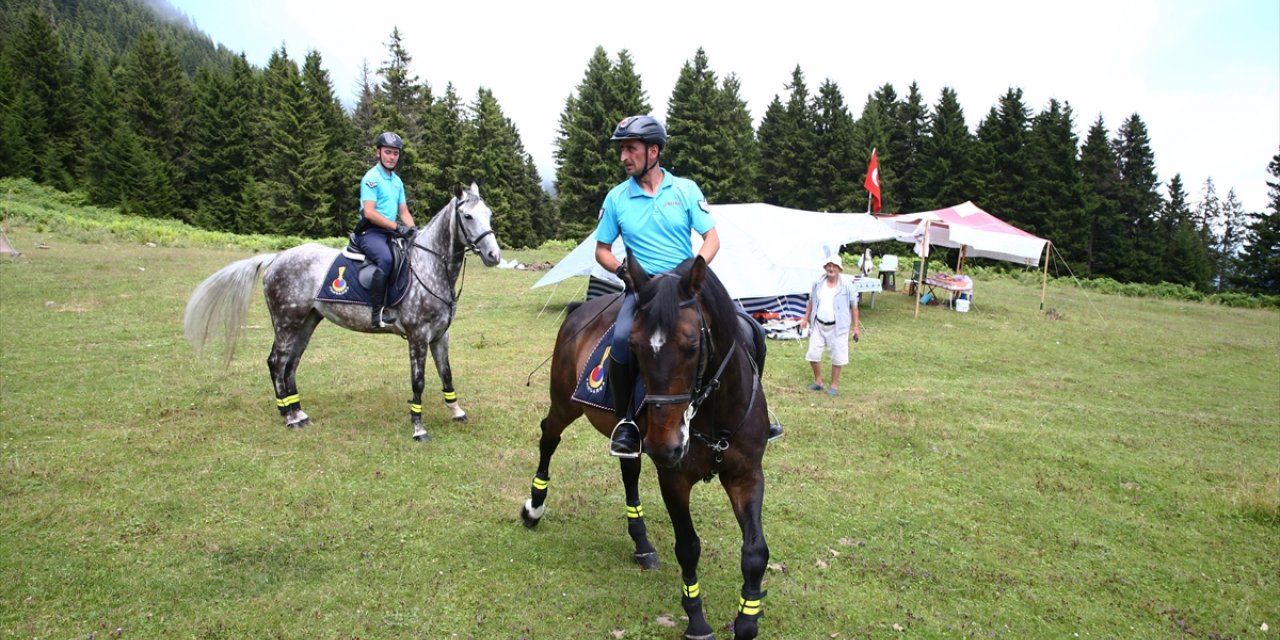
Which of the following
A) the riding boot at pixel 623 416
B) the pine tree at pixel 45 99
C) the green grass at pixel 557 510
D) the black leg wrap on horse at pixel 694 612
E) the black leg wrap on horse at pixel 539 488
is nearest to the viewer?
the riding boot at pixel 623 416

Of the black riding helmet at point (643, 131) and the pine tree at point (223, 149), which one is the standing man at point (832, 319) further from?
the pine tree at point (223, 149)

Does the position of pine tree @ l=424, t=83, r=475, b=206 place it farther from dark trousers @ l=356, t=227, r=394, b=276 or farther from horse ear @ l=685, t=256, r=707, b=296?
horse ear @ l=685, t=256, r=707, b=296

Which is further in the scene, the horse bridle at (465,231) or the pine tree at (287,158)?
the pine tree at (287,158)

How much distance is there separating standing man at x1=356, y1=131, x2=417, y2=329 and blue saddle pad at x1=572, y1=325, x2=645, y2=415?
149 inches

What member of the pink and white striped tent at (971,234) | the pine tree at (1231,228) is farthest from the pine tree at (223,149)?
the pine tree at (1231,228)

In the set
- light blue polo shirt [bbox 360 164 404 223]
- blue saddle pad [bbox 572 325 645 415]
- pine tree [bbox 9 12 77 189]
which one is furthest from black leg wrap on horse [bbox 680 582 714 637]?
pine tree [bbox 9 12 77 189]

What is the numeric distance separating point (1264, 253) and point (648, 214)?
44.8 metres

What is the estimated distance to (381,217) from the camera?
713 centimetres

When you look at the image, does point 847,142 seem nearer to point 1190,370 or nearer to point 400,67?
point 400,67

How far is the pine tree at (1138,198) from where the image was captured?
44.8 m

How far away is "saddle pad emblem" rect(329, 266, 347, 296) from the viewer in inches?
292

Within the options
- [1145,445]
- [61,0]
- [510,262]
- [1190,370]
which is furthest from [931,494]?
[61,0]

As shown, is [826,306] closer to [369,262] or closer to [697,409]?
[369,262]

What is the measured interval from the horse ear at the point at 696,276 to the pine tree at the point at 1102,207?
49.3 metres
